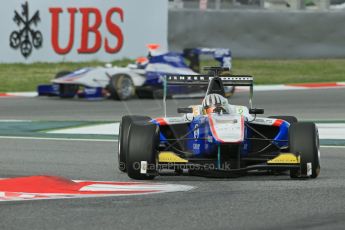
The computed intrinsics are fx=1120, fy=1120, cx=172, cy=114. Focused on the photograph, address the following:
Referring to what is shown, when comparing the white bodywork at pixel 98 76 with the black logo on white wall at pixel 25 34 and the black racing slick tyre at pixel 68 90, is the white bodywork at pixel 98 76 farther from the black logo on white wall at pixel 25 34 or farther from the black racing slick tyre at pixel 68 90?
the black logo on white wall at pixel 25 34

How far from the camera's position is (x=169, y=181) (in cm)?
1004

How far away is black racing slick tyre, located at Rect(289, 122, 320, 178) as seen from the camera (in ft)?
32.8

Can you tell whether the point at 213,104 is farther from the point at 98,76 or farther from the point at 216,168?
the point at 98,76

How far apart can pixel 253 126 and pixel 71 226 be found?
3700 mm

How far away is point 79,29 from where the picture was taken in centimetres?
2759

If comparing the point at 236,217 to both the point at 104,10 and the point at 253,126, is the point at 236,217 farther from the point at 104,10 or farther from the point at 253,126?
the point at 104,10

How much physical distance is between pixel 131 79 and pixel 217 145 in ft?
39.0

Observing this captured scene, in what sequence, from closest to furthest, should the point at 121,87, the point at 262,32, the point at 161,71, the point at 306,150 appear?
the point at 306,150 → the point at 121,87 → the point at 161,71 → the point at 262,32

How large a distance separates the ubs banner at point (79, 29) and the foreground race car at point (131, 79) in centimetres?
498

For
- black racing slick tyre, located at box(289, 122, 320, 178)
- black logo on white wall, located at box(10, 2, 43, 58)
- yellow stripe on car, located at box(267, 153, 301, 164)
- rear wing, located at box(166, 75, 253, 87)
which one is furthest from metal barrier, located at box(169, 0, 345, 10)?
yellow stripe on car, located at box(267, 153, 301, 164)

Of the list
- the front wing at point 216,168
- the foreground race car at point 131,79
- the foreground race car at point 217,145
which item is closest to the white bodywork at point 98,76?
the foreground race car at point 131,79

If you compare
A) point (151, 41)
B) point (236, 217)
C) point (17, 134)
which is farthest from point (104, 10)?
point (236, 217)

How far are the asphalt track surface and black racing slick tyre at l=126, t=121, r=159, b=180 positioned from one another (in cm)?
23

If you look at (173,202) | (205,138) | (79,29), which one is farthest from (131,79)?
(173,202)
